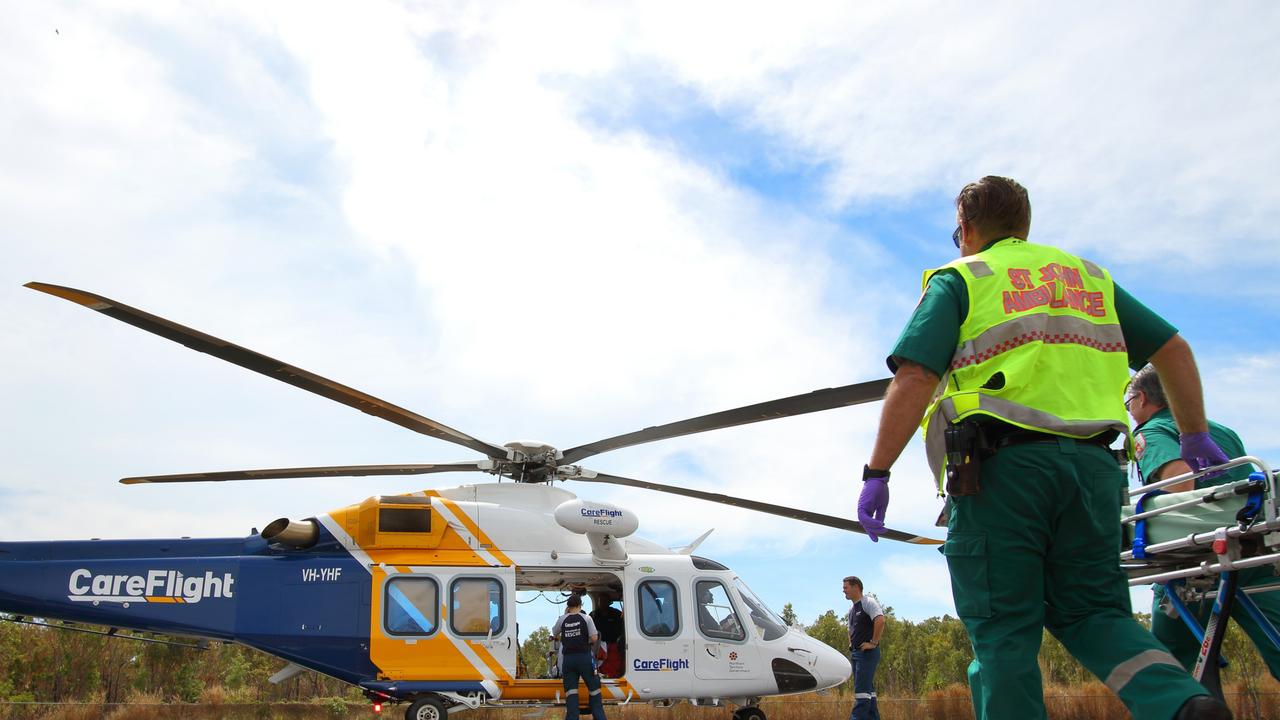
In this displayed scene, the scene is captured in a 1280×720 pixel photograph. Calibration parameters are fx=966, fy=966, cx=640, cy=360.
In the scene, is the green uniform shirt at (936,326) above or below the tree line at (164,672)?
above

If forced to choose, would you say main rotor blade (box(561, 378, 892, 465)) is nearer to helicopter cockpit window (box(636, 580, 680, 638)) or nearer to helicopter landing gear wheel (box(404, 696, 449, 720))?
helicopter cockpit window (box(636, 580, 680, 638))

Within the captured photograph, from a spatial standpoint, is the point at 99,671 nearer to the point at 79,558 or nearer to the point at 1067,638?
the point at 79,558

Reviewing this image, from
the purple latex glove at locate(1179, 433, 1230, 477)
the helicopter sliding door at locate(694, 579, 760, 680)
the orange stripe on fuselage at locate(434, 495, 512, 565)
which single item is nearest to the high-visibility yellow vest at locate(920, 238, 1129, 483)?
the purple latex glove at locate(1179, 433, 1230, 477)

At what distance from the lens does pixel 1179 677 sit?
2744mm

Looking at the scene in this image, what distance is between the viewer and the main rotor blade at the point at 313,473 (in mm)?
9867

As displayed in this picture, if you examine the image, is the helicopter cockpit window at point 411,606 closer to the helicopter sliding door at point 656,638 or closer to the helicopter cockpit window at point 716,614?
the helicopter sliding door at point 656,638

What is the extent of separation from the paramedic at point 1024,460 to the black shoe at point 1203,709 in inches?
3.1

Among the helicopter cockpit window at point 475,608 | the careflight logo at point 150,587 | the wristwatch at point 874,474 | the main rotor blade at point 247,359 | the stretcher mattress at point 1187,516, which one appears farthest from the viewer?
the helicopter cockpit window at point 475,608

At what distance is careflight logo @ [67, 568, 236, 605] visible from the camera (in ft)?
30.9

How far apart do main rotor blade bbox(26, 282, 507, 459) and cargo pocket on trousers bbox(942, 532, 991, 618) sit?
251 inches

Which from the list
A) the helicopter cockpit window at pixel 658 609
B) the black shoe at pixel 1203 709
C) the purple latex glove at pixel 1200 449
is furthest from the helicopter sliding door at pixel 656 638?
the black shoe at pixel 1203 709

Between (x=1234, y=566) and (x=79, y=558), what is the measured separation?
9.74 m

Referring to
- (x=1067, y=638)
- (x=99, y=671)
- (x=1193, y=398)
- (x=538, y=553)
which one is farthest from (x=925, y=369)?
(x=99, y=671)

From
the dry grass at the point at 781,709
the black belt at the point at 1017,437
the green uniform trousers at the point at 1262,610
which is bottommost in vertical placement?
the dry grass at the point at 781,709
